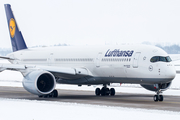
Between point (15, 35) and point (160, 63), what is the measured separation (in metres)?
14.7

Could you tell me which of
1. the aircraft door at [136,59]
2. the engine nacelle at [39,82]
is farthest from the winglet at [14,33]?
the aircraft door at [136,59]

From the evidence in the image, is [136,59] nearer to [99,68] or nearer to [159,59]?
[159,59]

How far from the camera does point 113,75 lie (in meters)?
22.8

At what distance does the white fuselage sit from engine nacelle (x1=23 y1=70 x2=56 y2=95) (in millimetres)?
3233

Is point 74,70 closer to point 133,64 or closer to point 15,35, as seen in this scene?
point 133,64

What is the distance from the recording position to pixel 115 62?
22594 mm

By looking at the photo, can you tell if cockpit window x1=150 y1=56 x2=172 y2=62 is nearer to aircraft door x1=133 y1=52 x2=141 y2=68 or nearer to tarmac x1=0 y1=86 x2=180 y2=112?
aircraft door x1=133 y1=52 x2=141 y2=68

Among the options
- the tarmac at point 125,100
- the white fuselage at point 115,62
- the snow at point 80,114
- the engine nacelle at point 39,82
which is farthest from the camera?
the engine nacelle at point 39,82

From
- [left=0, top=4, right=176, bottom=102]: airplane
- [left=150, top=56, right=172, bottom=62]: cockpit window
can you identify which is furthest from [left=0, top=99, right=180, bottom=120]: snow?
[left=150, top=56, right=172, bottom=62]: cockpit window

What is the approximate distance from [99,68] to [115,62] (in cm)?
140

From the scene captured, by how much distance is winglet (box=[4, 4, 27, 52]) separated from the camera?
30.6 metres

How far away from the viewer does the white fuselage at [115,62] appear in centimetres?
2048

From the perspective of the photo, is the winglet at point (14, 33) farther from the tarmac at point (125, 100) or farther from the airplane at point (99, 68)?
the tarmac at point (125, 100)

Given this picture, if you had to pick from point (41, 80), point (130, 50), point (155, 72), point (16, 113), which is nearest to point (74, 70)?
point (41, 80)
